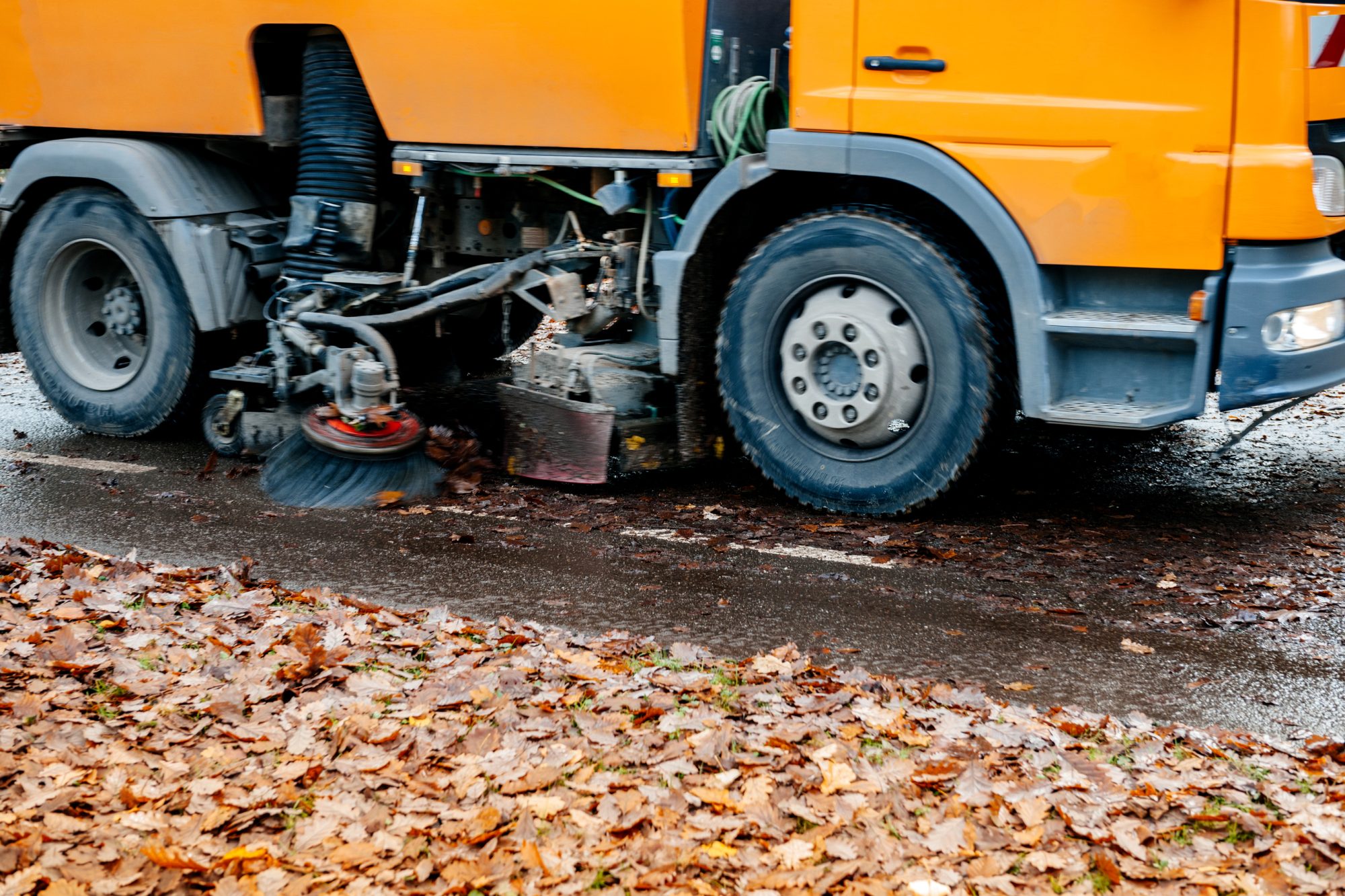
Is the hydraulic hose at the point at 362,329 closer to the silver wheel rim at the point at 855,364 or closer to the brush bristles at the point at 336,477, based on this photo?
the brush bristles at the point at 336,477

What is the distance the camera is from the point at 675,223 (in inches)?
232

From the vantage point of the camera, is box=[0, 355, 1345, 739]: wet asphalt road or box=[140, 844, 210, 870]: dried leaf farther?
box=[0, 355, 1345, 739]: wet asphalt road

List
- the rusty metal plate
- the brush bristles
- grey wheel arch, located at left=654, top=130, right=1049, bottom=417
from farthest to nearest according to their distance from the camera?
the brush bristles, the rusty metal plate, grey wheel arch, located at left=654, top=130, right=1049, bottom=417

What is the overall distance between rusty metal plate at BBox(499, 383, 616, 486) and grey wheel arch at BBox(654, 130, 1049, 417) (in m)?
1.09

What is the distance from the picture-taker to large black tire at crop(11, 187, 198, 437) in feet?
23.0

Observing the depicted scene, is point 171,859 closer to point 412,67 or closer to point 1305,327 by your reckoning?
point 1305,327

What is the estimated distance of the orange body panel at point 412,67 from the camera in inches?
219

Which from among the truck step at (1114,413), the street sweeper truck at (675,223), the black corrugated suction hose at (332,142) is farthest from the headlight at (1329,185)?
the black corrugated suction hose at (332,142)

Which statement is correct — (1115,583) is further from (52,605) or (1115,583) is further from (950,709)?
(52,605)

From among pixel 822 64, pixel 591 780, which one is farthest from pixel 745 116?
pixel 591 780

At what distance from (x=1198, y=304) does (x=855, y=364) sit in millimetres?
1297

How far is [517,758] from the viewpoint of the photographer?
10.6 feet

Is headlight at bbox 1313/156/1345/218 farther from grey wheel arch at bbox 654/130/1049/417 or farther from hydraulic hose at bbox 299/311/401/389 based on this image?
hydraulic hose at bbox 299/311/401/389

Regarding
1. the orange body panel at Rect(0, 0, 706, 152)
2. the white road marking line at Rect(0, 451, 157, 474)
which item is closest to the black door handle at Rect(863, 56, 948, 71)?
the orange body panel at Rect(0, 0, 706, 152)
